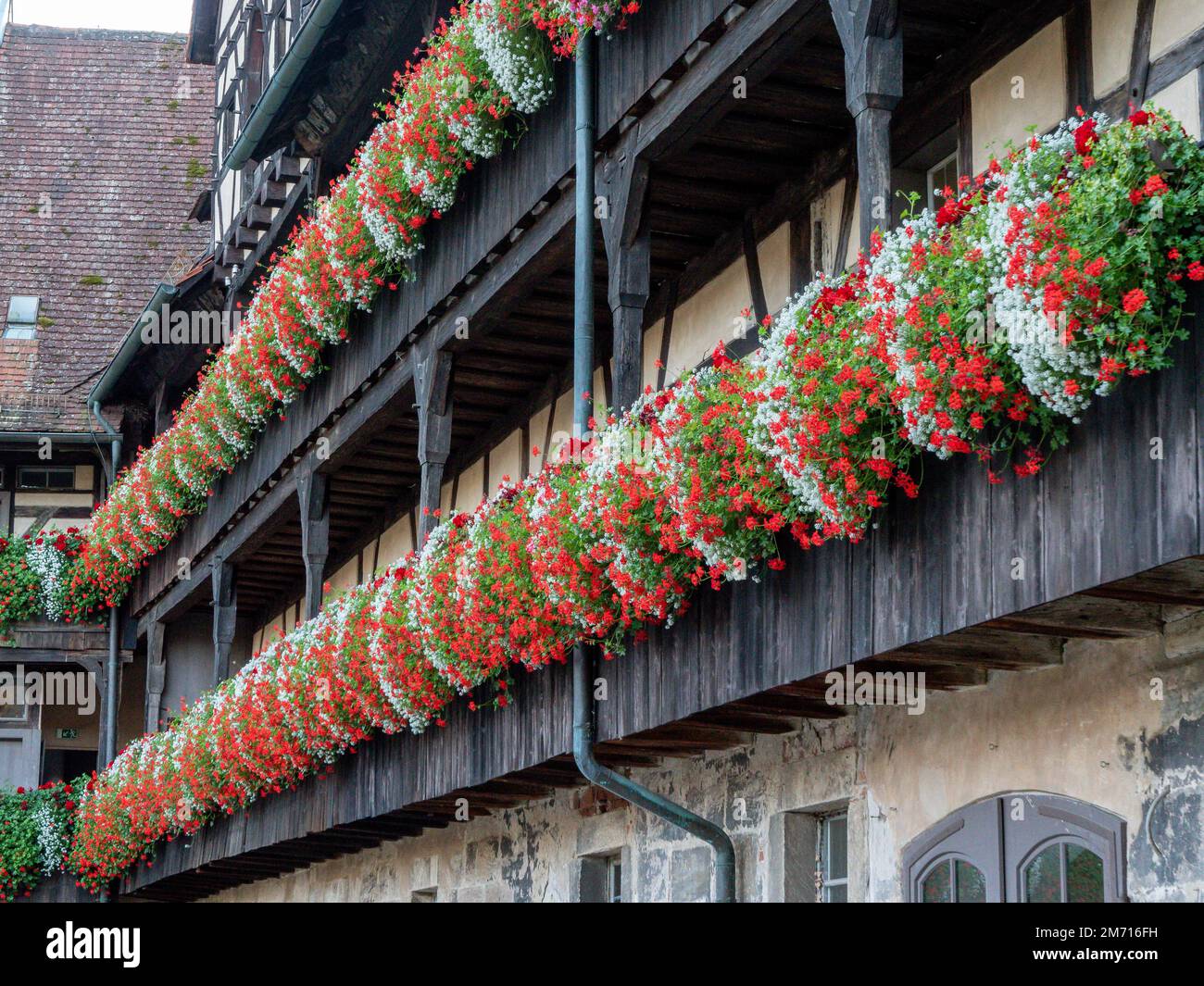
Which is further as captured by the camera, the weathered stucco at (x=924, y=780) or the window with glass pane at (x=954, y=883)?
the window with glass pane at (x=954, y=883)

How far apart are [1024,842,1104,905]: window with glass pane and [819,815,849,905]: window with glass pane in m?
1.59

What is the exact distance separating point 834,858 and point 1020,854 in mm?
1734

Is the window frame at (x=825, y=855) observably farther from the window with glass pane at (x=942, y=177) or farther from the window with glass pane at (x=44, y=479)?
the window with glass pane at (x=44, y=479)

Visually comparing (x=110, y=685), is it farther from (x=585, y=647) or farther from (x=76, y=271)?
(x=585, y=647)

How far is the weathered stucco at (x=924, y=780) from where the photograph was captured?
5.85 meters

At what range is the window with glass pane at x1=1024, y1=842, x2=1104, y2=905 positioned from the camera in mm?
6316

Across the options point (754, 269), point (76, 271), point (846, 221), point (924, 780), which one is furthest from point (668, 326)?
point (76, 271)

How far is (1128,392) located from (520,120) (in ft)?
18.6

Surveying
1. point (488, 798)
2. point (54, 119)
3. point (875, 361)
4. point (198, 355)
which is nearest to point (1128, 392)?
point (875, 361)

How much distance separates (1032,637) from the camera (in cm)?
632

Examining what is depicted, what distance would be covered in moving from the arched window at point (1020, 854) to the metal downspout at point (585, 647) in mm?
1435

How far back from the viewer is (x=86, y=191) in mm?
26609

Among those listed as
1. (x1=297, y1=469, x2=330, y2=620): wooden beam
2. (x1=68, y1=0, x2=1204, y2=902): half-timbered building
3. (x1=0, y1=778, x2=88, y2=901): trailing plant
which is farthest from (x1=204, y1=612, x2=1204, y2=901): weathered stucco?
(x1=0, y1=778, x2=88, y2=901): trailing plant

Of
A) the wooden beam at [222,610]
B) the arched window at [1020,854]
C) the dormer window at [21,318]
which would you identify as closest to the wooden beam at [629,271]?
the arched window at [1020,854]
